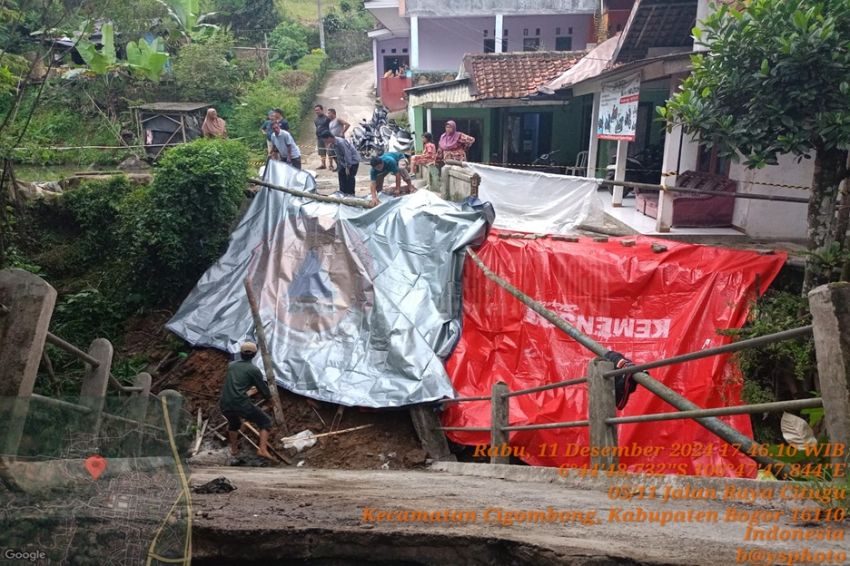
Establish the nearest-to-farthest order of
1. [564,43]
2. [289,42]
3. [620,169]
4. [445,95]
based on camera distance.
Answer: [620,169] → [445,95] → [564,43] → [289,42]

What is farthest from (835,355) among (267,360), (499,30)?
(499,30)

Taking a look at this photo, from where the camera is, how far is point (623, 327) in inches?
260

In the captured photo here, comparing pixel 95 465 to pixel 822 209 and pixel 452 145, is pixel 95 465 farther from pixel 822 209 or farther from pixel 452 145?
pixel 452 145

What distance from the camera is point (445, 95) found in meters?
16.2

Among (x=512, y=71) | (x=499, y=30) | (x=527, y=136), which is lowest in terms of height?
(x=527, y=136)

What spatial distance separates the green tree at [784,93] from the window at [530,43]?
18376 millimetres

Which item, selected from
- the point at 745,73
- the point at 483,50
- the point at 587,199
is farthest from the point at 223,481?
the point at 483,50

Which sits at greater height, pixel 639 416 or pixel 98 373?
pixel 98 373

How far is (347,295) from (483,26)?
18.0m

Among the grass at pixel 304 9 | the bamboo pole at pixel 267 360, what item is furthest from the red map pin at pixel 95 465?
the grass at pixel 304 9

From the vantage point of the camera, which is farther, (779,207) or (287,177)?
(287,177)

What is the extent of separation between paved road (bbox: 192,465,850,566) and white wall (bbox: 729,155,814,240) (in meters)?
6.54

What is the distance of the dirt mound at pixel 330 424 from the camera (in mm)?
6391

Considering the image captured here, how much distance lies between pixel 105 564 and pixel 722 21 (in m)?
6.39
